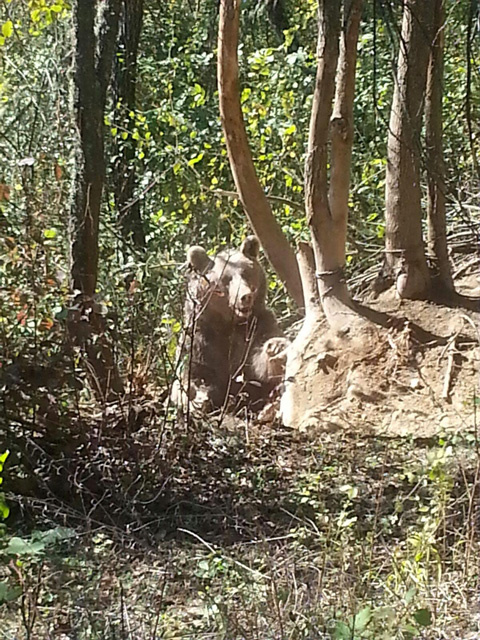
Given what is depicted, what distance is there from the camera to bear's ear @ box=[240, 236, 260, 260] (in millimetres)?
3154

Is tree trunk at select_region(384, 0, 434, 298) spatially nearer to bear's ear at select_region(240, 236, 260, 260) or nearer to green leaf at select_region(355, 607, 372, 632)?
bear's ear at select_region(240, 236, 260, 260)

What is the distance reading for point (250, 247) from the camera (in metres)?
3.16

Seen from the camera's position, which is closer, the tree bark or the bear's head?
the tree bark

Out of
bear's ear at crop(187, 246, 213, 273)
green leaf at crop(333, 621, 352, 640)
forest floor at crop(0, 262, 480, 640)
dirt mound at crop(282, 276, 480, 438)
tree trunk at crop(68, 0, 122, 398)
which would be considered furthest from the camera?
bear's ear at crop(187, 246, 213, 273)

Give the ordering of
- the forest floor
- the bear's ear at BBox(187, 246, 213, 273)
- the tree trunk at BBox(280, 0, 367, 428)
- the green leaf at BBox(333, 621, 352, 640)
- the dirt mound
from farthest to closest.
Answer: the bear's ear at BBox(187, 246, 213, 273)
the tree trunk at BBox(280, 0, 367, 428)
the dirt mound
the forest floor
the green leaf at BBox(333, 621, 352, 640)

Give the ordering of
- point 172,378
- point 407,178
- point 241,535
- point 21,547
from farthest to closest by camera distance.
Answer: point 407,178 → point 172,378 → point 241,535 → point 21,547

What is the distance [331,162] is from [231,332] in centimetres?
65

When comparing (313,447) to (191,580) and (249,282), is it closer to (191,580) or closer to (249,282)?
(191,580)

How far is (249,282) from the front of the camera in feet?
10.3

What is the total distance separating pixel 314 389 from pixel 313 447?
0.40 metres

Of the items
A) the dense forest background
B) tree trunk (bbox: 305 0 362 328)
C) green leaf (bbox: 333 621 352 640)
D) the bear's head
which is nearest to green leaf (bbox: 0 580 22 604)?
the dense forest background

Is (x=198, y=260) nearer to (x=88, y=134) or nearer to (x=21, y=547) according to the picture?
(x=88, y=134)

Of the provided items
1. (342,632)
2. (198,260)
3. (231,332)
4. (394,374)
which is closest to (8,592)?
(342,632)

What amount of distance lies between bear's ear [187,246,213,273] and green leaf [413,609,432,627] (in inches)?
61.5
